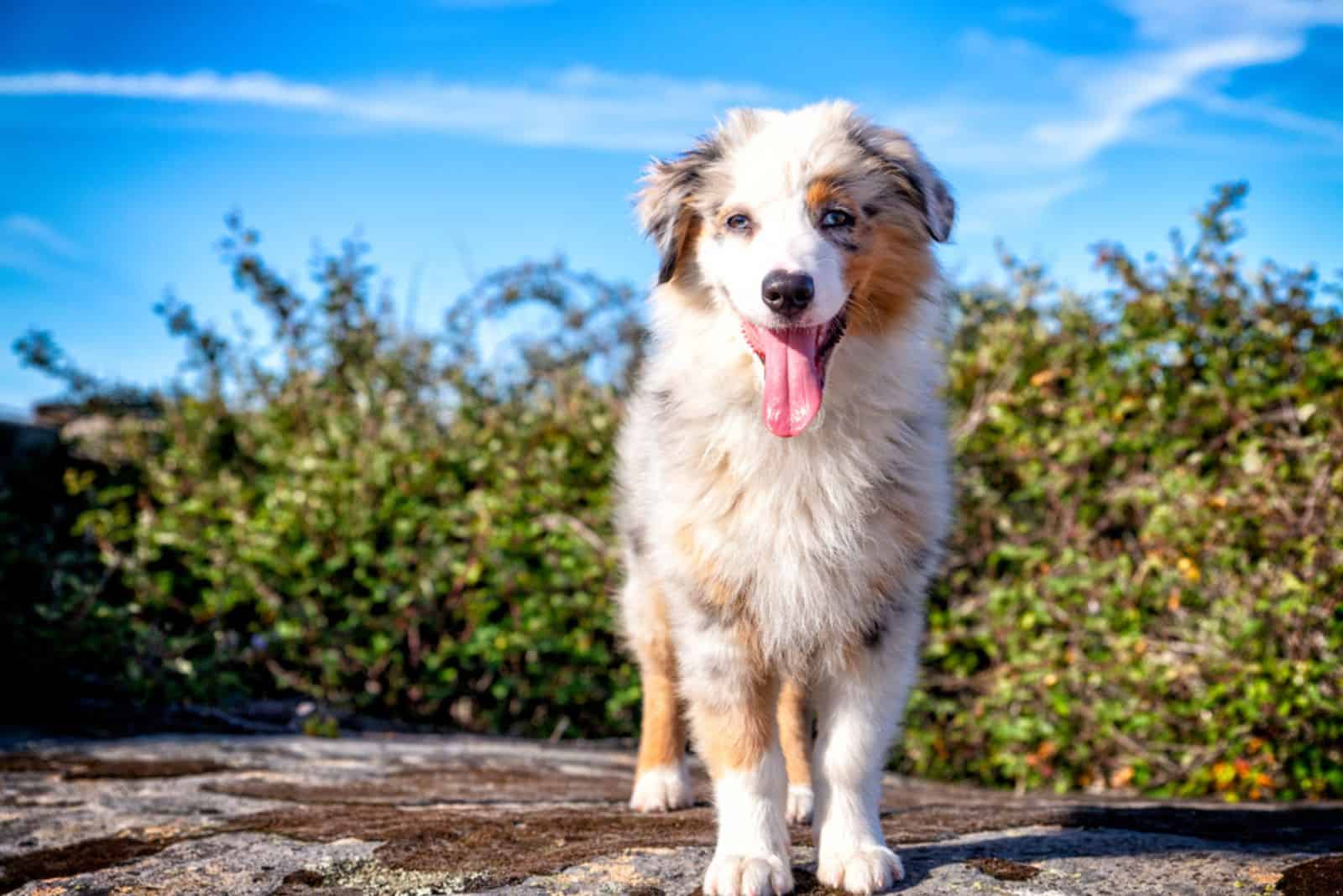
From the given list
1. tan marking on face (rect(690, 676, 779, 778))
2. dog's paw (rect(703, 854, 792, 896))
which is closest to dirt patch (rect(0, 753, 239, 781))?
tan marking on face (rect(690, 676, 779, 778))

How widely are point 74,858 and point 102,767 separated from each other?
4.60 feet

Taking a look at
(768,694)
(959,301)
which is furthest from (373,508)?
(768,694)

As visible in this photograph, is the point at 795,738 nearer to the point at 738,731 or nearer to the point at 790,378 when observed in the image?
the point at 738,731

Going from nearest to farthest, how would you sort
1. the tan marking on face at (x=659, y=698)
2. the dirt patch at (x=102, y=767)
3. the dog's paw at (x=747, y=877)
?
the dog's paw at (x=747, y=877)
the tan marking on face at (x=659, y=698)
the dirt patch at (x=102, y=767)

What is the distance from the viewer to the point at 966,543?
576cm

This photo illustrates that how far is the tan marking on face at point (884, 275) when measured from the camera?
9.99 ft

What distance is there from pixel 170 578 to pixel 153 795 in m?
2.92

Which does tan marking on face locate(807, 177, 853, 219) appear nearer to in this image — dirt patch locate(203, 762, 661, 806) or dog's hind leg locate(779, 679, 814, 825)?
dog's hind leg locate(779, 679, 814, 825)

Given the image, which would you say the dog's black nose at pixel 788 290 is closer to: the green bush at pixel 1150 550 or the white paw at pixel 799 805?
the white paw at pixel 799 805

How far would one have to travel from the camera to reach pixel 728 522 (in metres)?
2.93

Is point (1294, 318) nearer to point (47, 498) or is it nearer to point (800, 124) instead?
point (800, 124)

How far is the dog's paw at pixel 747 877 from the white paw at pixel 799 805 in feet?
2.85

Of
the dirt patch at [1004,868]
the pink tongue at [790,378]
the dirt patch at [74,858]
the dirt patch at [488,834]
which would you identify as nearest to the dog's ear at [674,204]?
the pink tongue at [790,378]

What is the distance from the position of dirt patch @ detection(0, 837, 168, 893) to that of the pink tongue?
201 centimetres
